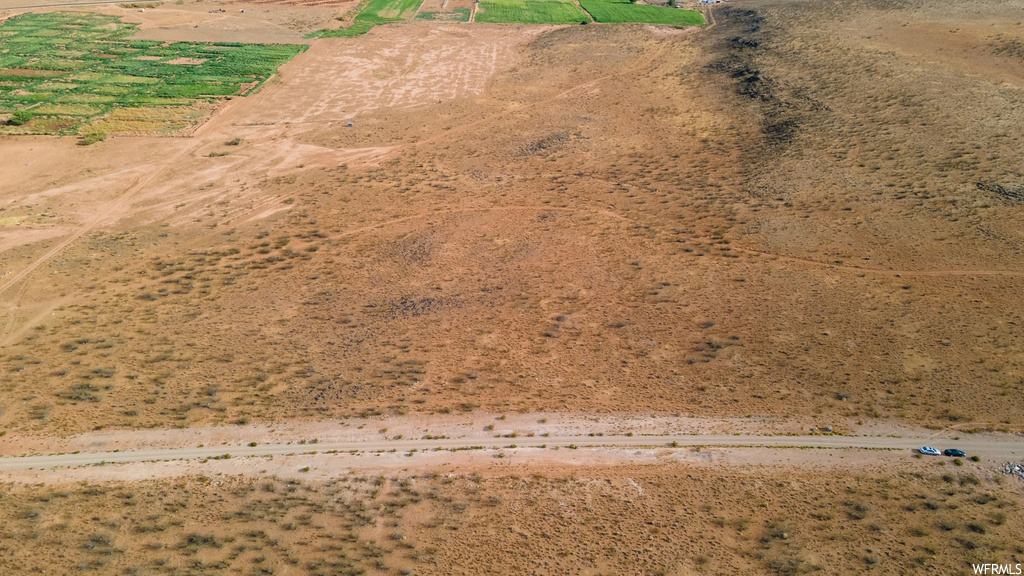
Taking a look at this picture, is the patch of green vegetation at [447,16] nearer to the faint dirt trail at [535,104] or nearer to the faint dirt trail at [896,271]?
the faint dirt trail at [535,104]

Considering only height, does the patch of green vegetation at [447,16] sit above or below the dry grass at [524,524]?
above

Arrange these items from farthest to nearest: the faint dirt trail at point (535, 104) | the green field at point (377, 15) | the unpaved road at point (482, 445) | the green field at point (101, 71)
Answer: the green field at point (377, 15) → the green field at point (101, 71) → the faint dirt trail at point (535, 104) → the unpaved road at point (482, 445)

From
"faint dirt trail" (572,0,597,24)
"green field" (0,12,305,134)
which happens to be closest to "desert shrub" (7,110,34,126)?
"green field" (0,12,305,134)

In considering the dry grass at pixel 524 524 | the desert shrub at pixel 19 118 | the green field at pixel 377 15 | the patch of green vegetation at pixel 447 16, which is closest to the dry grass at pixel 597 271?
the dry grass at pixel 524 524

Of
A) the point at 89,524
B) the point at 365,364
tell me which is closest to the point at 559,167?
the point at 365,364

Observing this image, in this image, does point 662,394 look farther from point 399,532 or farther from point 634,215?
point 634,215

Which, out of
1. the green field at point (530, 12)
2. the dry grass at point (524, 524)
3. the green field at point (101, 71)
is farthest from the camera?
the green field at point (530, 12)

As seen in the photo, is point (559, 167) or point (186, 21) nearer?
point (559, 167)
